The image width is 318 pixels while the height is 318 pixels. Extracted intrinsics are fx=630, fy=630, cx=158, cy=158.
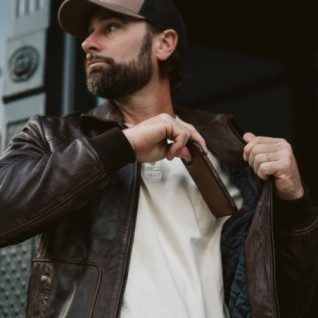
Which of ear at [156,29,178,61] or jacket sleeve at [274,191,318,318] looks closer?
jacket sleeve at [274,191,318,318]

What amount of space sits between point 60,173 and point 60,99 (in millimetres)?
1669

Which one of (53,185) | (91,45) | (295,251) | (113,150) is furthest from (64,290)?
(91,45)

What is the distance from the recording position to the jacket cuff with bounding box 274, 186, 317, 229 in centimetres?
207

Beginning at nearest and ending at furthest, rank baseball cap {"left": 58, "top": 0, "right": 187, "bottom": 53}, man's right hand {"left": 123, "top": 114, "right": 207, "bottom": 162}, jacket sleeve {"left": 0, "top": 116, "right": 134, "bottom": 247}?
jacket sleeve {"left": 0, "top": 116, "right": 134, "bottom": 247}, man's right hand {"left": 123, "top": 114, "right": 207, "bottom": 162}, baseball cap {"left": 58, "top": 0, "right": 187, "bottom": 53}

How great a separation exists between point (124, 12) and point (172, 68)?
411mm

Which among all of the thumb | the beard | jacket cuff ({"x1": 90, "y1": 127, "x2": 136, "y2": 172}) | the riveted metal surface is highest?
the beard

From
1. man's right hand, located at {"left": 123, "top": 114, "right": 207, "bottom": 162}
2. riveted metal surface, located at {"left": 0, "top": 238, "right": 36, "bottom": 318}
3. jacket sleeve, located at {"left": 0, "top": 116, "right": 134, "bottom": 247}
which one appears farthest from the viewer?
riveted metal surface, located at {"left": 0, "top": 238, "right": 36, "bottom": 318}

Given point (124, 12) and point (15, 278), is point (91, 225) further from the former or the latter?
point (15, 278)

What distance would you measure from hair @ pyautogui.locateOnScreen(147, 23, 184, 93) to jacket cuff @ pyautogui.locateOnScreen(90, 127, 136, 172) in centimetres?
77

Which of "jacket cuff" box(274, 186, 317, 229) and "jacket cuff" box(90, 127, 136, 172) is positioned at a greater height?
"jacket cuff" box(90, 127, 136, 172)

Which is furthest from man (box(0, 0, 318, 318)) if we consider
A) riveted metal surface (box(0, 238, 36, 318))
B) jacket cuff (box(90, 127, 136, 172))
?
riveted metal surface (box(0, 238, 36, 318))

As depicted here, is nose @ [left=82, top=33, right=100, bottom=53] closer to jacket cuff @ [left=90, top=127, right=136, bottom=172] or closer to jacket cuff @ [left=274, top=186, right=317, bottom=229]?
jacket cuff @ [left=90, top=127, right=136, bottom=172]

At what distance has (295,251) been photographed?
207 cm

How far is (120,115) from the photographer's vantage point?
236 cm
